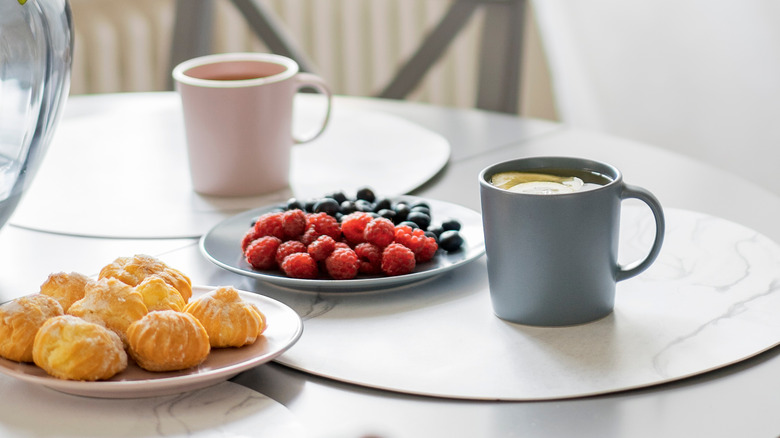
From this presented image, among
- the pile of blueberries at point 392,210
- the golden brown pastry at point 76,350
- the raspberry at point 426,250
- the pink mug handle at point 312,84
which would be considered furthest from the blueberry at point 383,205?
the golden brown pastry at point 76,350

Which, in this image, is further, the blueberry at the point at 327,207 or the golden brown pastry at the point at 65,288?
the blueberry at the point at 327,207

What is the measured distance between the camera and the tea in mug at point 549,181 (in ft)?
2.30

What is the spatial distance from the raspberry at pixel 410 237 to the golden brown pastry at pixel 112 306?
25cm

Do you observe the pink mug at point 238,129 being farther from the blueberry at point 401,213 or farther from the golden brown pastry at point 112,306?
the golden brown pastry at point 112,306

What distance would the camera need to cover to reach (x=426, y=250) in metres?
0.79

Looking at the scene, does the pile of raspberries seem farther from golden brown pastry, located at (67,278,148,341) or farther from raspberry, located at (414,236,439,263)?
golden brown pastry, located at (67,278,148,341)

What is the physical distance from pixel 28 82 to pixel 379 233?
0.31 metres

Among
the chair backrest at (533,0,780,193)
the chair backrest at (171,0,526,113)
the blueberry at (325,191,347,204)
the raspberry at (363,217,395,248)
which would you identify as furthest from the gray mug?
the chair backrest at (533,0,780,193)

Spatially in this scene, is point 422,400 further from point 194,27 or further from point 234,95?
point 194,27

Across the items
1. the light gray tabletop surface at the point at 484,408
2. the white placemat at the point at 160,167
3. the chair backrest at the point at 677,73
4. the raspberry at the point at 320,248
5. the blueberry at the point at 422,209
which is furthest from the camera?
the chair backrest at the point at 677,73

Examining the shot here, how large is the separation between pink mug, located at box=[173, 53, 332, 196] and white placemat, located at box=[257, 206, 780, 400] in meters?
0.26

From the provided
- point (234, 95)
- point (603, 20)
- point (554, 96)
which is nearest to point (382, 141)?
point (234, 95)

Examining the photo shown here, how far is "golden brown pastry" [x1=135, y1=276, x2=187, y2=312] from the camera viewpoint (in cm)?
64

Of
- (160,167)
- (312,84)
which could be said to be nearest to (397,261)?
(312,84)
